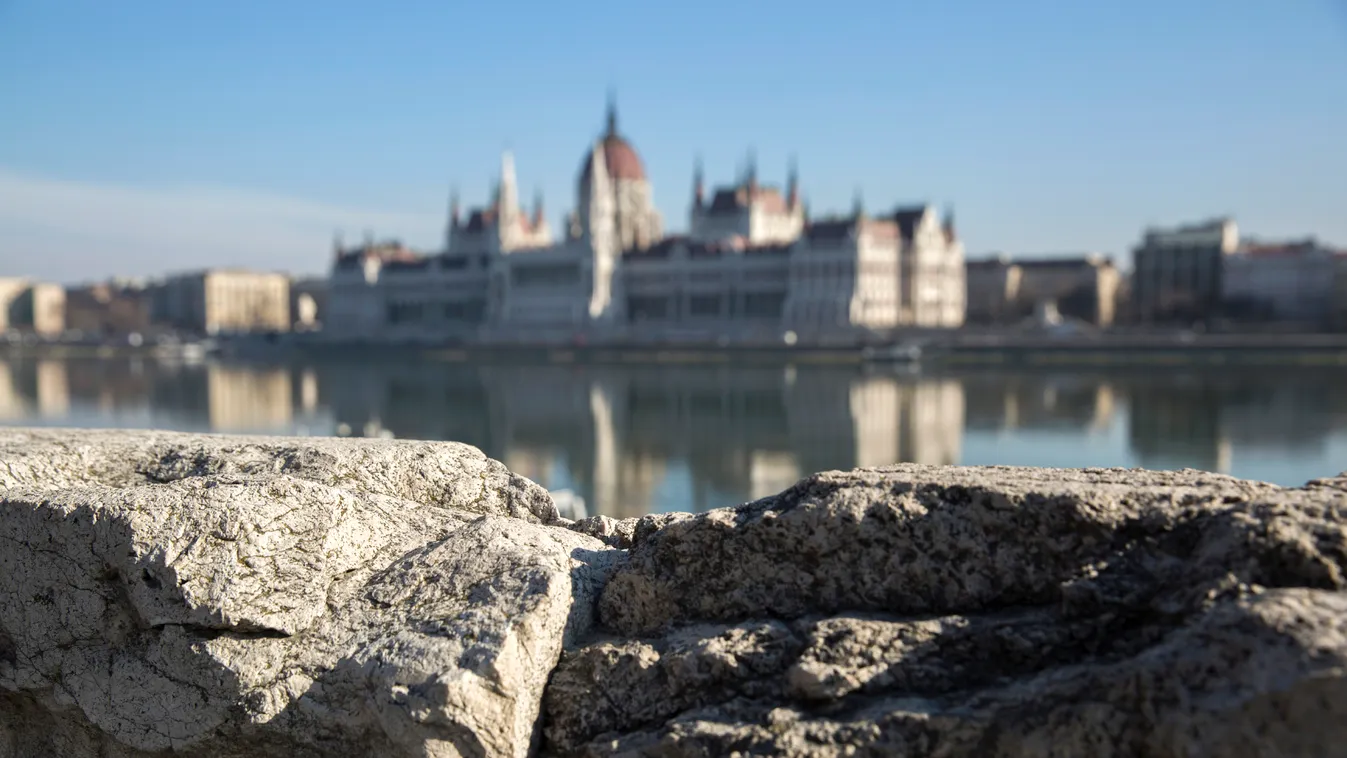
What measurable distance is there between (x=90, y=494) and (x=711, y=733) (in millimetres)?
1674

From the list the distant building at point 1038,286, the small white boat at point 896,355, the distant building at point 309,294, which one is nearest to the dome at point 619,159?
the distant building at point 1038,286

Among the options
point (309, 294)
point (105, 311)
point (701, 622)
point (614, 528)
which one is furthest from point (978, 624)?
point (105, 311)

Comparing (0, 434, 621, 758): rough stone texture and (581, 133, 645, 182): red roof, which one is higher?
(581, 133, 645, 182): red roof

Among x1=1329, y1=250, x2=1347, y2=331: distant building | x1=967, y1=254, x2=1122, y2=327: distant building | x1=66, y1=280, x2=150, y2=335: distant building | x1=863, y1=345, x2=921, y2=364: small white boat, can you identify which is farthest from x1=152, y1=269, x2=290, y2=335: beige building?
x1=1329, y1=250, x2=1347, y2=331: distant building

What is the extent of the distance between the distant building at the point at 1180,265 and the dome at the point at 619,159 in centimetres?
3467

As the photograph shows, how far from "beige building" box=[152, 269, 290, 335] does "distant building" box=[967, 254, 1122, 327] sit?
204 feet

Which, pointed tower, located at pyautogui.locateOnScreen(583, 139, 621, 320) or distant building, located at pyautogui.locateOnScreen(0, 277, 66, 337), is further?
distant building, located at pyautogui.locateOnScreen(0, 277, 66, 337)

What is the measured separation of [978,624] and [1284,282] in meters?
82.3

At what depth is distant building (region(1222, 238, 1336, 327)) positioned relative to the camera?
7250 cm

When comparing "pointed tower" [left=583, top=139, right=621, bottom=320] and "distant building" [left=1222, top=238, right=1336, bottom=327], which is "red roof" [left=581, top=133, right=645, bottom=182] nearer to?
"pointed tower" [left=583, top=139, right=621, bottom=320]

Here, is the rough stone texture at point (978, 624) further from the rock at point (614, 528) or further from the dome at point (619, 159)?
the dome at point (619, 159)

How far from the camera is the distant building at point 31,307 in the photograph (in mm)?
115312

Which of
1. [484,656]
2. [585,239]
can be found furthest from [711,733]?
[585,239]

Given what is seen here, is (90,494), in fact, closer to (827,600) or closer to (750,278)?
(827,600)
